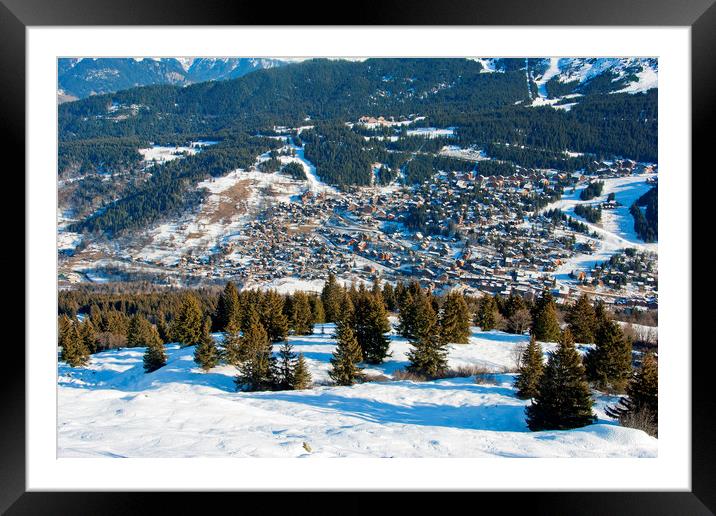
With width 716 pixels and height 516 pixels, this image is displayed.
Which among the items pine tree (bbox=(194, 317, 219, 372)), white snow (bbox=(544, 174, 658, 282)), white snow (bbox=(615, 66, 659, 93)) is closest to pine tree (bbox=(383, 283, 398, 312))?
pine tree (bbox=(194, 317, 219, 372))

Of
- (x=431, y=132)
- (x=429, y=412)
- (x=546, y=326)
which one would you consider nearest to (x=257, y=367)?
(x=429, y=412)

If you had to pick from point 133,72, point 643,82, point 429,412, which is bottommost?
point 429,412

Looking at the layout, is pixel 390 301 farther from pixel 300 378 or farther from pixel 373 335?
pixel 300 378

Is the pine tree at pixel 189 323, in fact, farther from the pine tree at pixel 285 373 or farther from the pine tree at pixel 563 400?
the pine tree at pixel 563 400

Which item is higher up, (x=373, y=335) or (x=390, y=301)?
(x=390, y=301)
